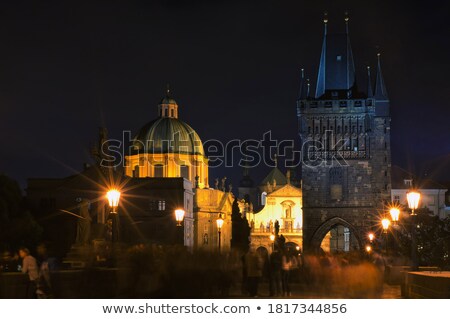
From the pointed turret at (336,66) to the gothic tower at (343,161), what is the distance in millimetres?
299

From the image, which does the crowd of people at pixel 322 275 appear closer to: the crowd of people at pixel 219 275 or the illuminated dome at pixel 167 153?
the crowd of people at pixel 219 275

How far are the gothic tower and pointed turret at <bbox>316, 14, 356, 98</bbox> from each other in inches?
11.8

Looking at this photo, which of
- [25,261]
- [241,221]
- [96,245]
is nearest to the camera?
[25,261]

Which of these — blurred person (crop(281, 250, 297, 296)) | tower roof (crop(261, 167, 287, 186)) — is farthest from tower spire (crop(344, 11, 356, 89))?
blurred person (crop(281, 250, 297, 296))

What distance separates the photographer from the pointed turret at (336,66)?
77.2 meters

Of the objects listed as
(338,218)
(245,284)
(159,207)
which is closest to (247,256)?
(245,284)

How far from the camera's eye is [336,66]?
7831cm

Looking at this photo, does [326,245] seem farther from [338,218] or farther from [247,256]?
[247,256]

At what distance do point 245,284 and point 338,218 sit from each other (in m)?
54.1

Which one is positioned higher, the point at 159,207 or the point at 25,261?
the point at 159,207

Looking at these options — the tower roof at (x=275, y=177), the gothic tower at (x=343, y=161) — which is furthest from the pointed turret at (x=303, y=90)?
the tower roof at (x=275, y=177)

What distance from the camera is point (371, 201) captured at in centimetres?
7344

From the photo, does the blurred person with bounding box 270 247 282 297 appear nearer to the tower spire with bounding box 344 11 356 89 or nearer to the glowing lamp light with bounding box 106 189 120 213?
the glowing lamp light with bounding box 106 189 120 213

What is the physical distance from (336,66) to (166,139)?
26229 millimetres
